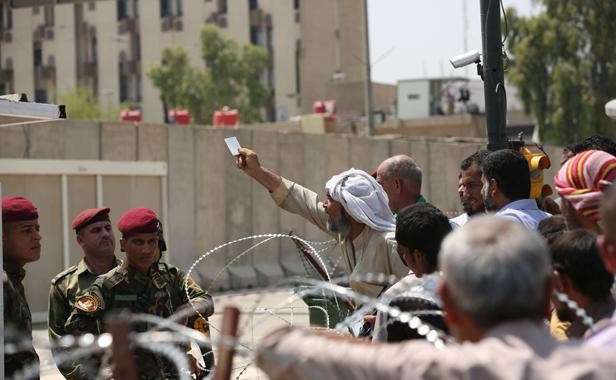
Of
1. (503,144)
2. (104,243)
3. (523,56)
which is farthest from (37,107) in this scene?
(523,56)

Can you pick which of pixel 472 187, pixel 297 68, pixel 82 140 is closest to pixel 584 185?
pixel 472 187

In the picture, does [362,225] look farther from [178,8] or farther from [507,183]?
[178,8]

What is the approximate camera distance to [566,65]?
121 ft

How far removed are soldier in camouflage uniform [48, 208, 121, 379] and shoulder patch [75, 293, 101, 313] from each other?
207mm

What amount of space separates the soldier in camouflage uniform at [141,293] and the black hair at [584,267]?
7.11 ft

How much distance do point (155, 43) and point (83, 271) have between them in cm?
6405

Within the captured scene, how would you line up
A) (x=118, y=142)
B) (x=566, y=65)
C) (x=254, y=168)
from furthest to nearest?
(x=566, y=65)
(x=118, y=142)
(x=254, y=168)

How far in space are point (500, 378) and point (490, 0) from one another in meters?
6.01

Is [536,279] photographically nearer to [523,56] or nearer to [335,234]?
[335,234]

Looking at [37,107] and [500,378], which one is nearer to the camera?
[500,378]

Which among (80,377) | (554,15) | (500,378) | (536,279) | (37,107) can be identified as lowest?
(80,377)

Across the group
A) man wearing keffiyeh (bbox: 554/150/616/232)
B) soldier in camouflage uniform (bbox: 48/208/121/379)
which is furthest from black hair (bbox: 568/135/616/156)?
soldier in camouflage uniform (bbox: 48/208/121/379)

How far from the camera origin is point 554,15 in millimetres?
37438

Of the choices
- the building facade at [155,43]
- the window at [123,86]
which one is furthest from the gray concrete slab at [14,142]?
the window at [123,86]
